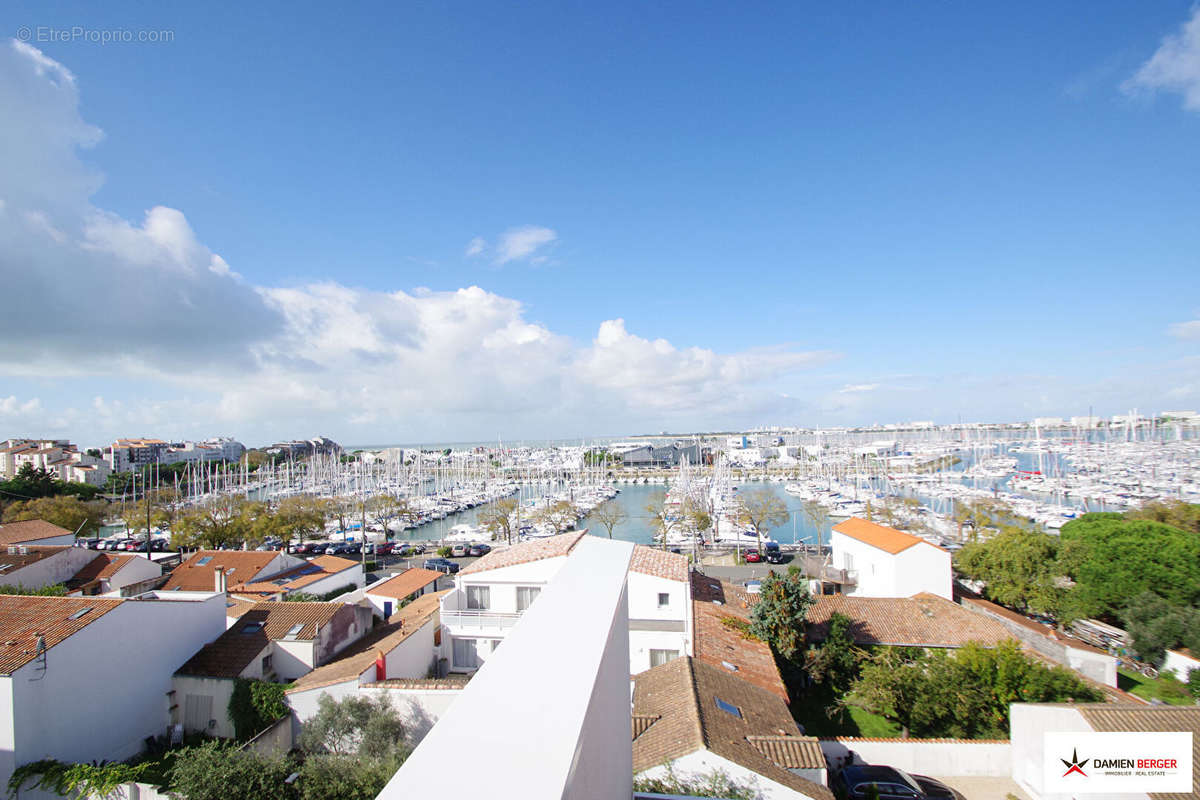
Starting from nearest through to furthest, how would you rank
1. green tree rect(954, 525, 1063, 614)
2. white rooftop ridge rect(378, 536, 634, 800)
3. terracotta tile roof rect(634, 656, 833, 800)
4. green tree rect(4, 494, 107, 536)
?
white rooftop ridge rect(378, 536, 634, 800), terracotta tile roof rect(634, 656, 833, 800), green tree rect(954, 525, 1063, 614), green tree rect(4, 494, 107, 536)

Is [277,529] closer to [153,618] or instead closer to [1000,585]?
[153,618]

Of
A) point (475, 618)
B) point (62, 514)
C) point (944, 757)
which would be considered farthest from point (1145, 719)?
point (62, 514)

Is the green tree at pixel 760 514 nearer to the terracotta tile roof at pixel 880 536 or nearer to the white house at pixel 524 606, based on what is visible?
the terracotta tile roof at pixel 880 536

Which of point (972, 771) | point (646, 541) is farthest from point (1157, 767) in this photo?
point (646, 541)

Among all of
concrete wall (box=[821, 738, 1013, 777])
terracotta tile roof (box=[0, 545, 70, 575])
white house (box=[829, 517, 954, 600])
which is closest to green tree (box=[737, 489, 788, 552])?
white house (box=[829, 517, 954, 600])

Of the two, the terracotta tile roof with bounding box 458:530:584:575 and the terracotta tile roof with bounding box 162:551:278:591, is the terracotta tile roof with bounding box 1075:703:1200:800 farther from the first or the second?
the terracotta tile roof with bounding box 162:551:278:591

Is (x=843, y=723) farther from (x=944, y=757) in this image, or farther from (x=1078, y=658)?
(x=1078, y=658)
